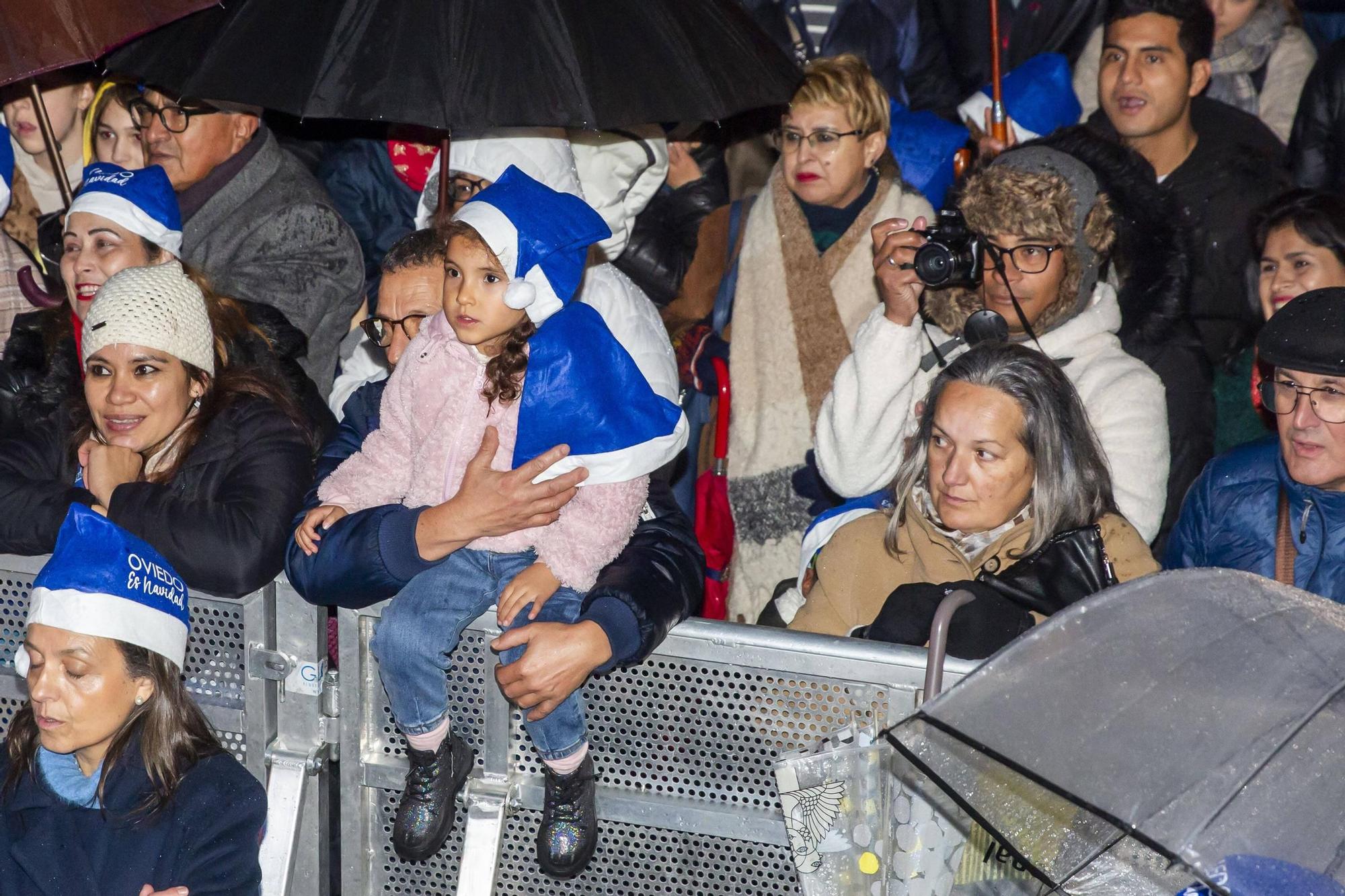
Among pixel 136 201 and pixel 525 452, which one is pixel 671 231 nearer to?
pixel 136 201

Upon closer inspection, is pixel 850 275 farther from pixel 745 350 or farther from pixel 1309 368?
pixel 1309 368

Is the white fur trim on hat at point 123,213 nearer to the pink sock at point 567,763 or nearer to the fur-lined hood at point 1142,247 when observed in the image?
the pink sock at point 567,763

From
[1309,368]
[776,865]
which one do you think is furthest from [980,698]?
[1309,368]

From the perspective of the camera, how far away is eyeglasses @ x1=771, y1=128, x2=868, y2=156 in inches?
193

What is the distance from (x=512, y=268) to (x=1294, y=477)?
1.87 m

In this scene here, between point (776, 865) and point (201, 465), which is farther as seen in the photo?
point (201, 465)

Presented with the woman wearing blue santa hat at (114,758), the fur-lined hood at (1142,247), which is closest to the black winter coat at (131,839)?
the woman wearing blue santa hat at (114,758)

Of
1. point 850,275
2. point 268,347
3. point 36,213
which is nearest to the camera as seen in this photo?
point 268,347

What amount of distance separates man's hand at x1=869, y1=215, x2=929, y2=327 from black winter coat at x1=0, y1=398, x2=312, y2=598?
1.58 m

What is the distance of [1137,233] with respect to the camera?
4.55m

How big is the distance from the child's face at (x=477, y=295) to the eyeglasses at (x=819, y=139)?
1755 mm

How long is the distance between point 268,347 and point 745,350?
1518 millimetres

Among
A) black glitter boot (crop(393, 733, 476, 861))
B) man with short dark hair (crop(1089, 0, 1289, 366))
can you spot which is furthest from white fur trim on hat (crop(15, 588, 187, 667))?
man with short dark hair (crop(1089, 0, 1289, 366))

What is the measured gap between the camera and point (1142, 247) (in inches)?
179
